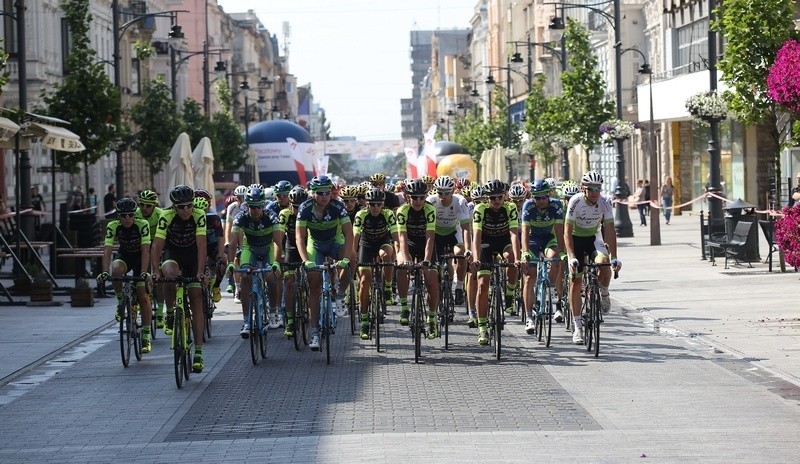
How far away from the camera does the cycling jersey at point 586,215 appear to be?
16734 mm

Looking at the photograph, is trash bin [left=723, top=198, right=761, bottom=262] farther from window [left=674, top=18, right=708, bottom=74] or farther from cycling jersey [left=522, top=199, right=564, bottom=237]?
window [left=674, top=18, right=708, bottom=74]

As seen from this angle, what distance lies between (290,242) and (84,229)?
45.3 feet

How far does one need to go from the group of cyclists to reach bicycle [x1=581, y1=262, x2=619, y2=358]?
0.64ft

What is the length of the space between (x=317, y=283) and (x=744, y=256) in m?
13.5

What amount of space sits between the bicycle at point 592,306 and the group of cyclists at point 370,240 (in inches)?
7.6

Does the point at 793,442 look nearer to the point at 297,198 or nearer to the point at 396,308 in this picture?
the point at 297,198

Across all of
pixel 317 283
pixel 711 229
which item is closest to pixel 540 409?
pixel 317 283

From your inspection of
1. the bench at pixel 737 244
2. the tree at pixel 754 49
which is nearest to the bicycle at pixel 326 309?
the tree at pixel 754 49

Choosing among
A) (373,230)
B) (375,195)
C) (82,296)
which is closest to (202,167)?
(82,296)

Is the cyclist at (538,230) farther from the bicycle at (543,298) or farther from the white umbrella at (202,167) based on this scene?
the white umbrella at (202,167)

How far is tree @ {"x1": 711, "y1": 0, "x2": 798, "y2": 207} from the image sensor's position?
2683cm

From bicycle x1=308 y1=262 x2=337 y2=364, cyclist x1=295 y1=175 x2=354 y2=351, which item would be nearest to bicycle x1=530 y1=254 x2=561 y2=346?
cyclist x1=295 y1=175 x2=354 y2=351

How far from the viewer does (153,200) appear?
17.5 meters

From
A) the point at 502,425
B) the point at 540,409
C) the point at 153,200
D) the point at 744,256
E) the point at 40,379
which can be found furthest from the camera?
the point at 744,256
